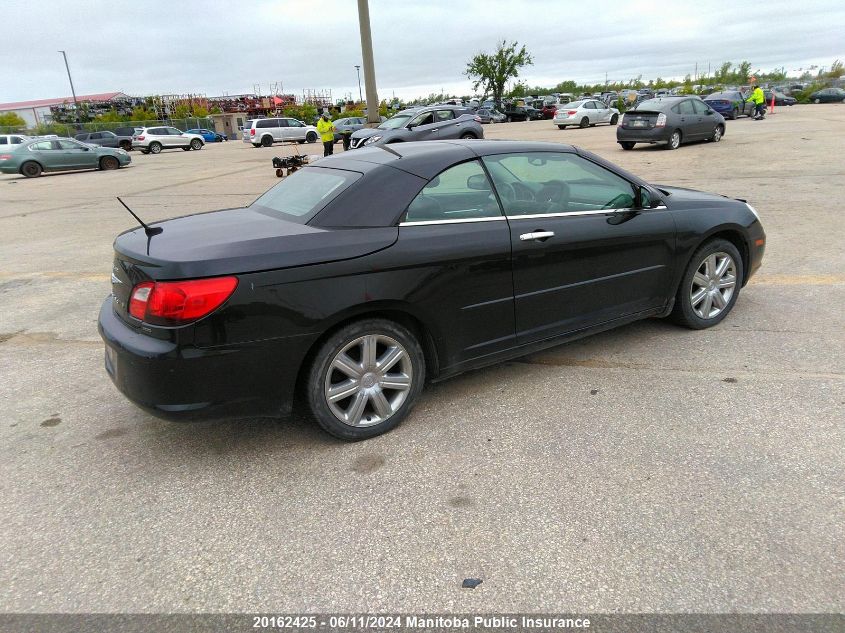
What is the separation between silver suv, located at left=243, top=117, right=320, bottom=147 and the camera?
3750 cm

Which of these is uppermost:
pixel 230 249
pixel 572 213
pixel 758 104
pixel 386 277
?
→ pixel 230 249

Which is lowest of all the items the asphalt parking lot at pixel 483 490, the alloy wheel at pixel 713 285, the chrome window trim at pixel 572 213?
the asphalt parking lot at pixel 483 490

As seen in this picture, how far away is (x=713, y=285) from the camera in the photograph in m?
4.71

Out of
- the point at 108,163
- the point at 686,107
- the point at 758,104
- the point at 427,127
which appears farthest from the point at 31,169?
the point at 758,104

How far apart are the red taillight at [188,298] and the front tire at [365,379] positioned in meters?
0.58

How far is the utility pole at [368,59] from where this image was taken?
91.0ft

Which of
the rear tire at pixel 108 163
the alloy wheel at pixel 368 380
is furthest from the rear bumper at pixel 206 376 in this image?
the rear tire at pixel 108 163

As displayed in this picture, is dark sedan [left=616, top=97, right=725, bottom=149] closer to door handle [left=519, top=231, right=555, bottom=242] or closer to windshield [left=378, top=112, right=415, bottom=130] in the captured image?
windshield [left=378, top=112, right=415, bottom=130]

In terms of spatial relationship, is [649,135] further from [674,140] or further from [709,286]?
[709,286]

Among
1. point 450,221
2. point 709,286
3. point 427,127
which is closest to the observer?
point 450,221

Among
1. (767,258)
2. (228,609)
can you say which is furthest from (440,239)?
(767,258)

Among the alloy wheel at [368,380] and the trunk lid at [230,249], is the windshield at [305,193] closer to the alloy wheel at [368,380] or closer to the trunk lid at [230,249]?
the trunk lid at [230,249]

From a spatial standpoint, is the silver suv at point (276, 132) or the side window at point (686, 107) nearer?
the side window at point (686, 107)

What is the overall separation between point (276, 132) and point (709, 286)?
Result: 122 feet
